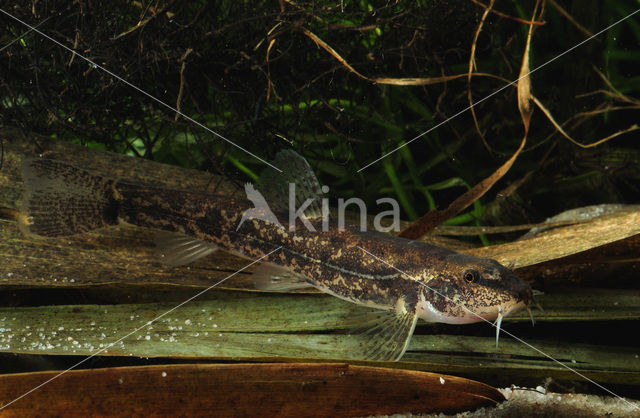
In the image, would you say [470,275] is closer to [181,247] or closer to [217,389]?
[217,389]

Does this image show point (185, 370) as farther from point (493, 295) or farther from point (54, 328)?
point (493, 295)

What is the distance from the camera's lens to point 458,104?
12.6ft

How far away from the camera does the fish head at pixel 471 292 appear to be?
1780mm

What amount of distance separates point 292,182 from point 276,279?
475 mm

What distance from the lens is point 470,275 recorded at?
73.4 inches

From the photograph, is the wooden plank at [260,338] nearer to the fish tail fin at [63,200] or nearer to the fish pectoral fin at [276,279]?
the fish pectoral fin at [276,279]

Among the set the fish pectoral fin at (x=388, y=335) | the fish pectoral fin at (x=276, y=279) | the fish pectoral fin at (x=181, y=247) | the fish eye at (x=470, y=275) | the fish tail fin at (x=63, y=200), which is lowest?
the fish pectoral fin at (x=388, y=335)

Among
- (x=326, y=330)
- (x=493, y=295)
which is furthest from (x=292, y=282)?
(x=493, y=295)

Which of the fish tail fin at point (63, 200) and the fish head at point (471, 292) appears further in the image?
the fish tail fin at point (63, 200)

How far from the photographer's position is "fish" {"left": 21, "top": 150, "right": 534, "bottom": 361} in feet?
6.23

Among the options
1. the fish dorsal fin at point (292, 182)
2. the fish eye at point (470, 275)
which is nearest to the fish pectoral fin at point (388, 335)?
the fish eye at point (470, 275)

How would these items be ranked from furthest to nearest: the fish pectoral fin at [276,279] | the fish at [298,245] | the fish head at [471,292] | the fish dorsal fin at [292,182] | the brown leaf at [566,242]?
1. the fish dorsal fin at [292,182]
2. the fish pectoral fin at [276,279]
3. the brown leaf at [566,242]
4. the fish at [298,245]
5. the fish head at [471,292]

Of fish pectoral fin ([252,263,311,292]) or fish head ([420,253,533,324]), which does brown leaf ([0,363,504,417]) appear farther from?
fish pectoral fin ([252,263,311,292])

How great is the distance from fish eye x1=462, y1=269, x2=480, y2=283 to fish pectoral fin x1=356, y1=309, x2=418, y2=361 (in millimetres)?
270
